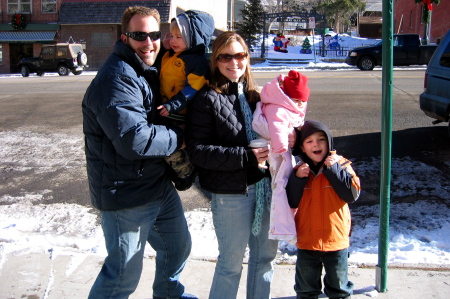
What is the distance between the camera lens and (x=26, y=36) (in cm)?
3247

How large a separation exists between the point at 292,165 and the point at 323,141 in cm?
23

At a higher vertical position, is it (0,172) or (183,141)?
(183,141)

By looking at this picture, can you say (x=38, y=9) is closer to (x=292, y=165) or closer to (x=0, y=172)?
(x=0, y=172)

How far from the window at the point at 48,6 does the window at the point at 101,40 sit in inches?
151

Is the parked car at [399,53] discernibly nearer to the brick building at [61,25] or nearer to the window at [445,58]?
the window at [445,58]

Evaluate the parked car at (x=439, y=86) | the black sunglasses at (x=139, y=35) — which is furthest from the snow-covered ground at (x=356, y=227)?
the black sunglasses at (x=139, y=35)

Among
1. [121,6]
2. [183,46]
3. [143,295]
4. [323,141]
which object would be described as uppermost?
[121,6]

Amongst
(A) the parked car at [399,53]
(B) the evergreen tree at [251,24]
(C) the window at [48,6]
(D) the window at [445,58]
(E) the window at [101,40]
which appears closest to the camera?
(D) the window at [445,58]

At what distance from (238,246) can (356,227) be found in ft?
6.49

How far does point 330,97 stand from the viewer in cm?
1110

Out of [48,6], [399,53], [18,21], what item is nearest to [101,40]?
[48,6]

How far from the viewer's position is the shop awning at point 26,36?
32.0 metres

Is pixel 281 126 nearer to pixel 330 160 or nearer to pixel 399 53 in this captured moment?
pixel 330 160

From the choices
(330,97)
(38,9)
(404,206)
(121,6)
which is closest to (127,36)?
(404,206)
